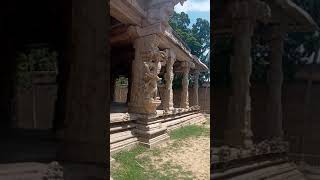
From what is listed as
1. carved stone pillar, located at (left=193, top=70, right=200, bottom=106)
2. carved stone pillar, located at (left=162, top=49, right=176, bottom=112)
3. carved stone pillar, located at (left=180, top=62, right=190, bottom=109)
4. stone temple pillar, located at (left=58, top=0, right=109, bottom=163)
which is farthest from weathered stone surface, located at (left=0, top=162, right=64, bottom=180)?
carved stone pillar, located at (left=193, top=70, right=200, bottom=106)

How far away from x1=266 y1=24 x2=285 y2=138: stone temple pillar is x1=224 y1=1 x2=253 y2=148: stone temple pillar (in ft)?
0.28

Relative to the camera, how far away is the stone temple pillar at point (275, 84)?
1.51 metres

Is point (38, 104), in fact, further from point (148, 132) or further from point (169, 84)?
point (169, 84)

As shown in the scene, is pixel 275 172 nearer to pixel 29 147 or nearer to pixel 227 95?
pixel 227 95

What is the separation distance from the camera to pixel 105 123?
1.83 m

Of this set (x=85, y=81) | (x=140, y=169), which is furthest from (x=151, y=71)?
(x=85, y=81)

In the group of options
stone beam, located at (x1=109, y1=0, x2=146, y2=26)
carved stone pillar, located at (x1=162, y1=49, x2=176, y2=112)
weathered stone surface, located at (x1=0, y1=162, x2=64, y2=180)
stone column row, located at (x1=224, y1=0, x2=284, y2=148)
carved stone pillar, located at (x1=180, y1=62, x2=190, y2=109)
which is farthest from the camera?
carved stone pillar, located at (x1=180, y1=62, x2=190, y2=109)

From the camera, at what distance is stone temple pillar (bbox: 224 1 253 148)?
1499 mm

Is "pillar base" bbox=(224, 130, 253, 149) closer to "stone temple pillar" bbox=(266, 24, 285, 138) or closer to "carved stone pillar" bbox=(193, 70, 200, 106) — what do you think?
"stone temple pillar" bbox=(266, 24, 285, 138)

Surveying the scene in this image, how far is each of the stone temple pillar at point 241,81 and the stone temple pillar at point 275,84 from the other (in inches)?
3.4

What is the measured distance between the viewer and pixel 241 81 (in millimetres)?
1524

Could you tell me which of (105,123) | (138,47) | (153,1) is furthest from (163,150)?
(105,123)

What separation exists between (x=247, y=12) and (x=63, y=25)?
83 cm

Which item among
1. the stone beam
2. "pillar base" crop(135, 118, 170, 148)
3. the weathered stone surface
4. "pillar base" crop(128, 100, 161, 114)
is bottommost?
"pillar base" crop(135, 118, 170, 148)
